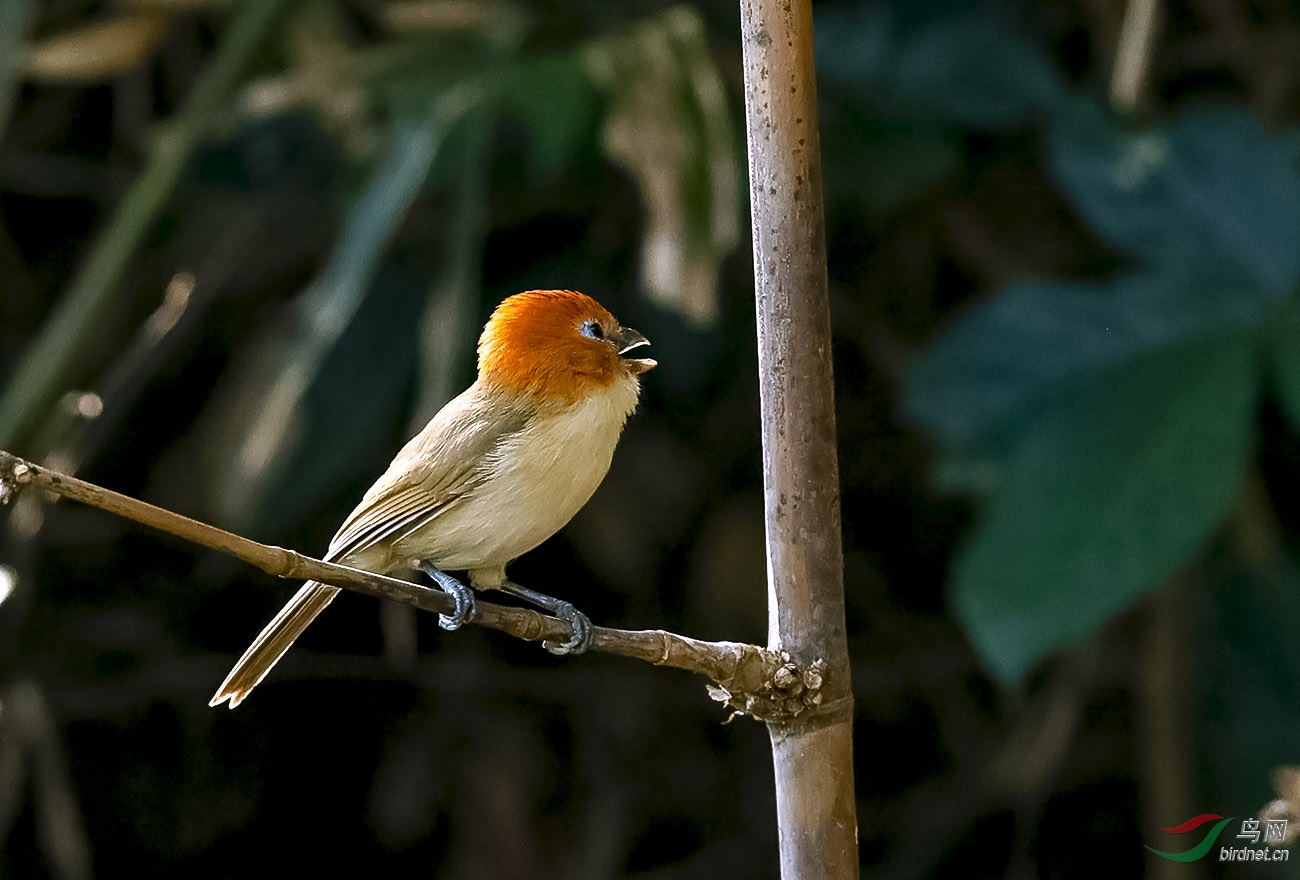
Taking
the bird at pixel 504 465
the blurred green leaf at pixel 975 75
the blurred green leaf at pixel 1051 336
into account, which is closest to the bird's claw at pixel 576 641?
the bird at pixel 504 465

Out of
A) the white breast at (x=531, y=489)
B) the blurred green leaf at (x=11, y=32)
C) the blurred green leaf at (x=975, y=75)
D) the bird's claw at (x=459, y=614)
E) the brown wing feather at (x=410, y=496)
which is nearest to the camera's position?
the bird's claw at (x=459, y=614)

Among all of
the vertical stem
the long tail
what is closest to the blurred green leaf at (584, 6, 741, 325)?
the long tail

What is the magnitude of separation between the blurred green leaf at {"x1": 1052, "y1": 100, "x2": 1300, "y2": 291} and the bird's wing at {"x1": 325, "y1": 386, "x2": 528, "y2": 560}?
1.32m

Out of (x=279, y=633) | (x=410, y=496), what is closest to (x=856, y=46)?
(x=410, y=496)

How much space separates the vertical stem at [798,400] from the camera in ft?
3.54

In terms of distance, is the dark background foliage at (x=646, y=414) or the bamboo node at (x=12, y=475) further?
the dark background foliage at (x=646, y=414)

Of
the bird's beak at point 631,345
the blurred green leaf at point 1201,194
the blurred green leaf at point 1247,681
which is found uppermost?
the blurred green leaf at point 1201,194

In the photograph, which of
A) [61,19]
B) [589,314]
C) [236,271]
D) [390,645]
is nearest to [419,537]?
[589,314]

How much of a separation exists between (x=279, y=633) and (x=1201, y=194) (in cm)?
181

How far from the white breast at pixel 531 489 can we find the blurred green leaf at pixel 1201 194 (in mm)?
1249

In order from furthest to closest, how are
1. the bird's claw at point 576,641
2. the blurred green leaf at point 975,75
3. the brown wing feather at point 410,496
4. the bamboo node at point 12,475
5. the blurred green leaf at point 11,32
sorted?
the blurred green leaf at point 975,75 < the blurred green leaf at point 11,32 < the brown wing feather at point 410,496 < the bird's claw at point 576,641 < the bamboo node at point 12,475

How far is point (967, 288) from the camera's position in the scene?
10.4 feet

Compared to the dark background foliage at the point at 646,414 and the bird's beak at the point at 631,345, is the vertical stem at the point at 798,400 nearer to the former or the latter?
the bird's beak at the point at 631,345

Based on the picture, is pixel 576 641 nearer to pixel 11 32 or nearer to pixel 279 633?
pixel 279 633
